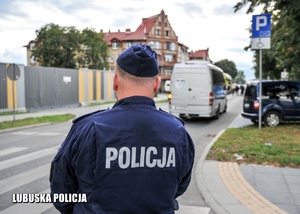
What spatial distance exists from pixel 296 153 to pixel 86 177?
6.76m

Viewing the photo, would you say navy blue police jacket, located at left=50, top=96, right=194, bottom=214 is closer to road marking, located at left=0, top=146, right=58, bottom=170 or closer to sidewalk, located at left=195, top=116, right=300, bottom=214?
sidewalk, located at left=195, top=116, right=300, bottom=214

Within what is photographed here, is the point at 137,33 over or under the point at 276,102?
over

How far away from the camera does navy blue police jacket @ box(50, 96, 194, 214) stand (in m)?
1.54

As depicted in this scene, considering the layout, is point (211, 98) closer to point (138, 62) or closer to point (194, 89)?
point (194, 89)

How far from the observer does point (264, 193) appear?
486cm

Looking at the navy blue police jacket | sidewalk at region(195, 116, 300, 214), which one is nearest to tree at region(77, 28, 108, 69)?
sidewalk at region(195, 116, 300, 214)

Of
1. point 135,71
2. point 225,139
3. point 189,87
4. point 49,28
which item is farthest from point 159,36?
point 135,71

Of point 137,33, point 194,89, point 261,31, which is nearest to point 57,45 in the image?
point 137,33

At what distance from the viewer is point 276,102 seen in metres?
12.2

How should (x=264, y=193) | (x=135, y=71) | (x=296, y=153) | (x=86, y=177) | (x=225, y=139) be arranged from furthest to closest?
(x=225, y=139), (x=296, y=153), (x=264, y=193), (x=135, y=71), (x=86, y=177)

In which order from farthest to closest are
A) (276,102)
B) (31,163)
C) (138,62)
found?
(276,102)
(31,163)
(138,62)

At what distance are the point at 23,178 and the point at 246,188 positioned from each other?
399 cm

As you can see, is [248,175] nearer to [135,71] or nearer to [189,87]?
[135,71]

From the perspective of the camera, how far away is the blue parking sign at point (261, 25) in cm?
980
